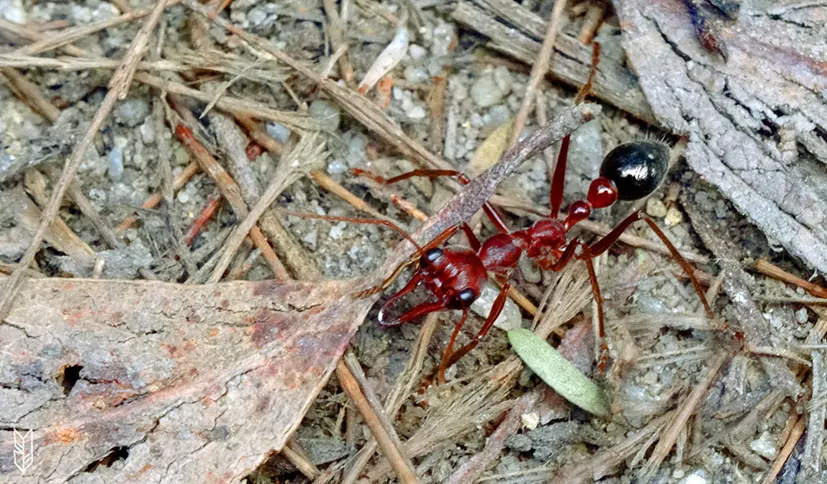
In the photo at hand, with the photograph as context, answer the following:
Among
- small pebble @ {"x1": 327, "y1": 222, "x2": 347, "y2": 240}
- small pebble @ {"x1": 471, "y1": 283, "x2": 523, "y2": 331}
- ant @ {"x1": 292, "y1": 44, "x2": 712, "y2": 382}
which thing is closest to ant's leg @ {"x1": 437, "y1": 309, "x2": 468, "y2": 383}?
ant @ {"x1": 292, "y1": 44, "x2": 712, "y2": 382}

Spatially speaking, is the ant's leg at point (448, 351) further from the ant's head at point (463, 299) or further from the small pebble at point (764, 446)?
the small pebble at point (764, 446)

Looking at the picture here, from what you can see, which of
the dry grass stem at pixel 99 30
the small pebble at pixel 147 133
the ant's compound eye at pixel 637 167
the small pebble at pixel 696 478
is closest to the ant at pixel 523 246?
the ant's compound eye at pixel 637 167

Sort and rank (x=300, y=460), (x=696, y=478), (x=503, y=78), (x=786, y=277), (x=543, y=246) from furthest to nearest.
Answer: (x=503, y=78) → (x=543, y=246) → (x=786, y=277) → (x=696, y=478) → (x=300, y=460)

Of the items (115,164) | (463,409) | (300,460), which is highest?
(115,164)

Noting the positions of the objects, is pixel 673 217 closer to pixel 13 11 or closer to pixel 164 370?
pixel 164 370

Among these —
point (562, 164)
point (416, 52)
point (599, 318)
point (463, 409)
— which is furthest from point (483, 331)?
point (416, 52)

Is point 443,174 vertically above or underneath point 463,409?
above
